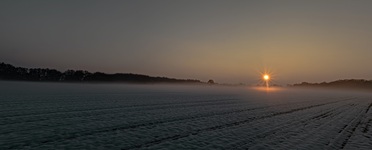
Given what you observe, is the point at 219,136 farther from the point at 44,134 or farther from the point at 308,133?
the point at 44,134

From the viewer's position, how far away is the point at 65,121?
17.1 meters

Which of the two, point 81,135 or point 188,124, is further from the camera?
point 188,124

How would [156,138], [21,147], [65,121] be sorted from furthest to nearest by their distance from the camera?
[65,121] → [156,138] → [21,147]

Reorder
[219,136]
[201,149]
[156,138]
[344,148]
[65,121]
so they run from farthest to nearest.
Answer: [65,121] < [219,136] < [156,138] < [344,148] < [201,149]

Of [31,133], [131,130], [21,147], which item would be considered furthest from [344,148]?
[31,133]

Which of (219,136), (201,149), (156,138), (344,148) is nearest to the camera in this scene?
(201,149)

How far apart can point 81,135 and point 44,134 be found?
72.8 inches

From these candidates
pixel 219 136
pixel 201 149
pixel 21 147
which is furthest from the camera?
pixel 219 136

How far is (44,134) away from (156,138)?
5.69 m

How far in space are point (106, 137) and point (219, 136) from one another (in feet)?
19.6

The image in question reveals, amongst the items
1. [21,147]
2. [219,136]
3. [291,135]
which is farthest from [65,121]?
[291,135]

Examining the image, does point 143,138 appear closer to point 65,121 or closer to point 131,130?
point 131,130

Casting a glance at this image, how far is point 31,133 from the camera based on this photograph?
13.3 m

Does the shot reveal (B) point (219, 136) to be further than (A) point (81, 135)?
Yes
